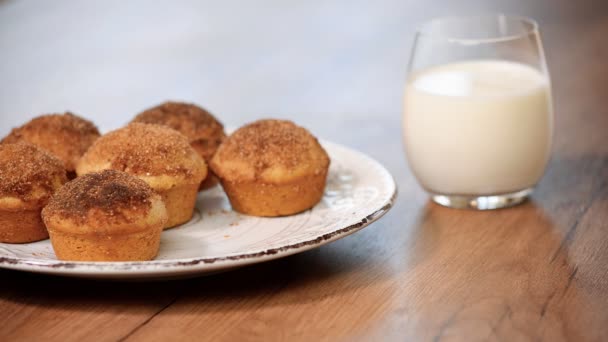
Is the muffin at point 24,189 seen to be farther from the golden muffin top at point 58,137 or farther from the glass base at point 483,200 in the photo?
the glass base at point 483,200

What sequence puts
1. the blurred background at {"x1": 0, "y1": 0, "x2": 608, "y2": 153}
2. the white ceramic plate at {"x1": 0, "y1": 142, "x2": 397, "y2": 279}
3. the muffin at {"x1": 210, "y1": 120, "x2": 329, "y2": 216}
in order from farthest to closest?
the blurred background at {"x1": 0, "y1": 0, "x2": 608, "y2": 153} < the muffin at {"x1": 210, "y1": 120, "x2": 329, "y2": 216} < the white ceramic plate at {"x1": 0, "y1": 142, "x2": 397, "y2": 279}

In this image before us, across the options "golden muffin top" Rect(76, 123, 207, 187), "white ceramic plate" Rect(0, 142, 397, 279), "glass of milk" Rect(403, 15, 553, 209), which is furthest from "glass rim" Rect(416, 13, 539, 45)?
"golden muffin top" Rect(76, 123, 207, 187)

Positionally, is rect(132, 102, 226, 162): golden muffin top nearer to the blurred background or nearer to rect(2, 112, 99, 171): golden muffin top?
rect(2, 112, 99, 171): golden muffin top

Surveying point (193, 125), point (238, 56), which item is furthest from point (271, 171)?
point (238, 56)

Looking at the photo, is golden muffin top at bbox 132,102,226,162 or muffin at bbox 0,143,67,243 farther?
golden muffin top at bbox 132,102,226,162

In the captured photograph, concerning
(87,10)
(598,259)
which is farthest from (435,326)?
(87,10)
